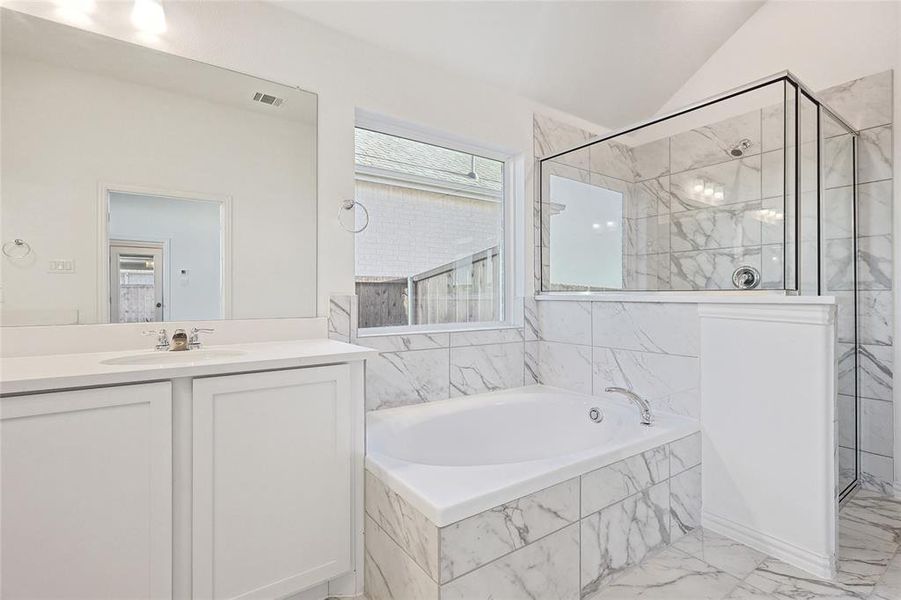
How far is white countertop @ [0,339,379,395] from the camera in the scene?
1110 millimetres

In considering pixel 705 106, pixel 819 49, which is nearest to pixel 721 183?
pixel 705 106

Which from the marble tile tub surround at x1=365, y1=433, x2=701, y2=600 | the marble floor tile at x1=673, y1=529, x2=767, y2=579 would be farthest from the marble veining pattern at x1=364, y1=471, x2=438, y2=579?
the marble floor tile at x1=673, y1=529, x2=767, y2=579

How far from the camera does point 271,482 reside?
1410mm

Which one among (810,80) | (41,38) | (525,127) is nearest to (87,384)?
(41,38)

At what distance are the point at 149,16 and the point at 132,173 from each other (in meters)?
0.60

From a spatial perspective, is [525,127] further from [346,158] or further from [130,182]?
[130,182]

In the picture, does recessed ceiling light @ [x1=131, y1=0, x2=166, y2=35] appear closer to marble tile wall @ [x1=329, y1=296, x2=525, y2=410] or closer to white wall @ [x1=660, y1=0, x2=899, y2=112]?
marble tile wall @ [x1=329, y1=296, x2=525, y2=410]

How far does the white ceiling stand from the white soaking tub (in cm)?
182

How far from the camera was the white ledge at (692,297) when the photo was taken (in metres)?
1.70

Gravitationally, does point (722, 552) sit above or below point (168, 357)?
below

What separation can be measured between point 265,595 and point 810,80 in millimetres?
3546

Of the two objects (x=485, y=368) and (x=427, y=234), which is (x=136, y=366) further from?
(x=485, y=368)

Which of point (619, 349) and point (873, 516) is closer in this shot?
point (873, 516)

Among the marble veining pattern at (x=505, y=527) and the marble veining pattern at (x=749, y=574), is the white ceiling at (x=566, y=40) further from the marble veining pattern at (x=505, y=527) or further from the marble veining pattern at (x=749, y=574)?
the marble veining pattern at (x=749, y=574)
